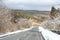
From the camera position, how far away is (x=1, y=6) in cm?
5500

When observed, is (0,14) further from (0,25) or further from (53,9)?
(53,9)

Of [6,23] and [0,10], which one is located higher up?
[0,10]

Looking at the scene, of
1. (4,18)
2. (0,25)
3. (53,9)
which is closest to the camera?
(0,25)

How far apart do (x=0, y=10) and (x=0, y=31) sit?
5.14 meters

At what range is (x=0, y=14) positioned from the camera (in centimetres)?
5197

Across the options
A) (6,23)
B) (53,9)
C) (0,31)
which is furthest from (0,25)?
(53,9)

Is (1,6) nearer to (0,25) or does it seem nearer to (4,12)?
(4,12)

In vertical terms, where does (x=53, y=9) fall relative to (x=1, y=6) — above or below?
below

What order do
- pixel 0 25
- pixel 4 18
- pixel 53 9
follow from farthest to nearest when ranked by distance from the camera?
pixel 53 9, pixel 4 18, pixel 0 25

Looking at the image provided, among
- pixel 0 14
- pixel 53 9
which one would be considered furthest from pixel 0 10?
pixel 53 9

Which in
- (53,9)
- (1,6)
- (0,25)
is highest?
(1,6)

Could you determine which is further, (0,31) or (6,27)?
(6,27)

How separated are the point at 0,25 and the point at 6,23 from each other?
16.9ft

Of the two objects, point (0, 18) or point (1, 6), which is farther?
point (1, 6)
